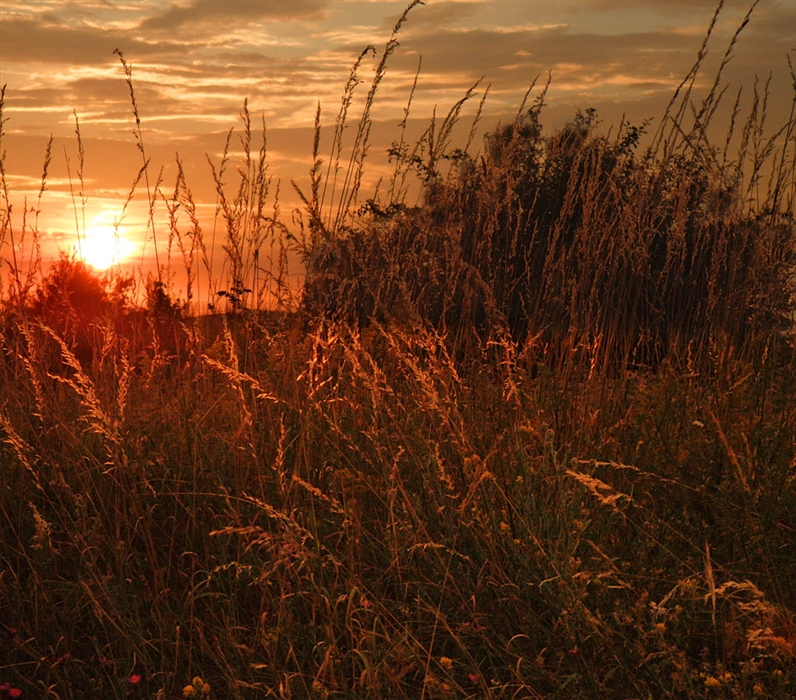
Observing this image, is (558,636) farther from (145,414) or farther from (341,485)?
(145,414)

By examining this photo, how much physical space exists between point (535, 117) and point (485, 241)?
1.91 ft

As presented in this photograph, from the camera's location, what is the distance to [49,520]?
9.95 feet

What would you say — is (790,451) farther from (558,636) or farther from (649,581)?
(558,636)

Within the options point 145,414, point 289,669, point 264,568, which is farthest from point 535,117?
point 289,669

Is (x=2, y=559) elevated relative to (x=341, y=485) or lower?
lower

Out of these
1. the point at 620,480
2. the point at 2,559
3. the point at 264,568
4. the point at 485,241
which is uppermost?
the point at 485,241

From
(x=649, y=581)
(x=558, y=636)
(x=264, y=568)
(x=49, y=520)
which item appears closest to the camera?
(x=558, y=636)

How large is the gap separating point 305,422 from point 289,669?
0.93 meters

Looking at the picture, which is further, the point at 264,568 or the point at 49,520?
the point at 49,520

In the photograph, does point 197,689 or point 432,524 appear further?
point 432,524

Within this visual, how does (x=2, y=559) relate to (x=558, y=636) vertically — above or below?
below

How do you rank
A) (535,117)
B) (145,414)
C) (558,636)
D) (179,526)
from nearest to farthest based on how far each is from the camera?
(558,636) < (179,526) < (145,414) < (535,117)

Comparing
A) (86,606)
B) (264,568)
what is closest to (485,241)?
(264,568)

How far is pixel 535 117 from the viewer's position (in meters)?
3.84
